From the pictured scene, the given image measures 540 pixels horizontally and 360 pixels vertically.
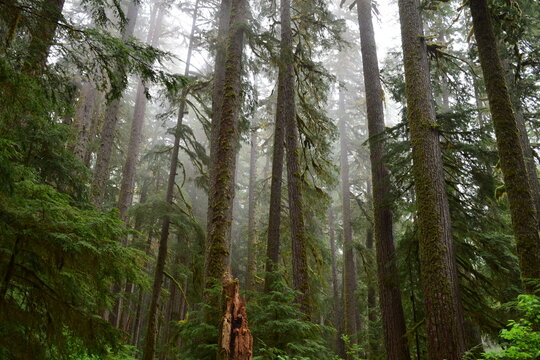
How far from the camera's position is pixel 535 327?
5305 mm

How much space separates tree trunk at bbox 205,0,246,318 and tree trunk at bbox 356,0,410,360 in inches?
144

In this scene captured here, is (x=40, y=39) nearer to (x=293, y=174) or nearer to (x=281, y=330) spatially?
(x=281, y=330)

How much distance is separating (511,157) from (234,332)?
5.67m

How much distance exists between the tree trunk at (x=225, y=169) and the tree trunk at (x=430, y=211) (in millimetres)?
3875

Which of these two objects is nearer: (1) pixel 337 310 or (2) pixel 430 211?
(2) pixel 430 211

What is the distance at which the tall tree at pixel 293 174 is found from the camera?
9.12 meters

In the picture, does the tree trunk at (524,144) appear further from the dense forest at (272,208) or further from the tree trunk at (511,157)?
the tree trunk at (511,157)

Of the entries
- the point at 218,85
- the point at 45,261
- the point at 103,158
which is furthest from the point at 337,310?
the point at 45,261

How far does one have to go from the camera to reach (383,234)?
9.33m

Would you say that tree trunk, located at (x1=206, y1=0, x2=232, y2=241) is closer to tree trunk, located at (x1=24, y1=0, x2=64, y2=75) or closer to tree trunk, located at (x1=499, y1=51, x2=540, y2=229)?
tree trunk, located at (x1=24, y1=0, x2=64, y2=75)

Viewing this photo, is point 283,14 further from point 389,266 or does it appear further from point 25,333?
point 25,333

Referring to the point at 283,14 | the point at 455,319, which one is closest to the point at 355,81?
the point at 283,14

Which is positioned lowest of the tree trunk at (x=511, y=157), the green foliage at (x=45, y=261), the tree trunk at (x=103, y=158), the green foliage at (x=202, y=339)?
the green foliage at (x=202, y=339)

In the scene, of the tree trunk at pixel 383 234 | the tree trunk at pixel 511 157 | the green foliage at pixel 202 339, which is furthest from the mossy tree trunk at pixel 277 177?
the tree trunk at pixel 511 157
